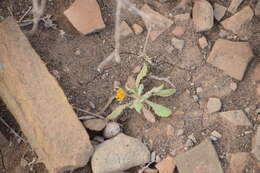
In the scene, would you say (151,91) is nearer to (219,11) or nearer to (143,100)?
(143,100)

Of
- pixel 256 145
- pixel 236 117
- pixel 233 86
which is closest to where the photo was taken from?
pixel 256 145

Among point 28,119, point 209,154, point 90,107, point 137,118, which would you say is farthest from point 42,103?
point 209,154

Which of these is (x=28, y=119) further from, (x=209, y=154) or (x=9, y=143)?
(x=209, y=154)

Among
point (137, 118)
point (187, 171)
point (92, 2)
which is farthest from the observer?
point (92, 2)

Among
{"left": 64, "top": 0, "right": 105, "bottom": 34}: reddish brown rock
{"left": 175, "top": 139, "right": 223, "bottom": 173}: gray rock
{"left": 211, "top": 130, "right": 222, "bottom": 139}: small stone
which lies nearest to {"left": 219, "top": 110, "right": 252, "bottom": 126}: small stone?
{"left": 211, "top": 130, "right": 222, "bottom": 139}: small stone

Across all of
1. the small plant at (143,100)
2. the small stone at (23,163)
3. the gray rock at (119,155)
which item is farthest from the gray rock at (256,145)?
the small stone at (23,163)

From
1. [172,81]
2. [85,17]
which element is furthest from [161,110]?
[85,17]
